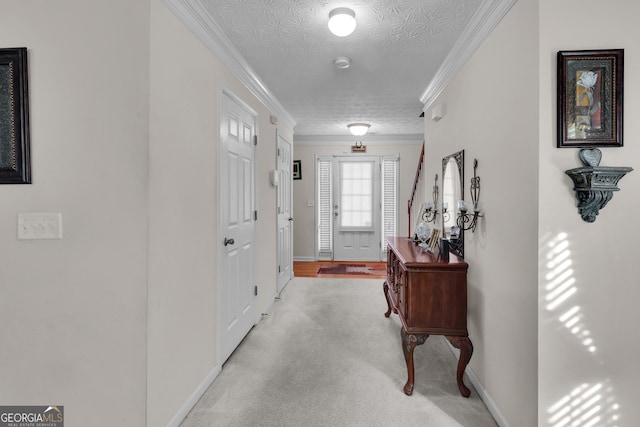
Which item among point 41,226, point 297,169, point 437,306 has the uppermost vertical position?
point 297,169

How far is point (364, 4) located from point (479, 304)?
198 centimetres

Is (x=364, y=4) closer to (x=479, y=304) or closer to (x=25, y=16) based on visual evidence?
(x=25, y=16)

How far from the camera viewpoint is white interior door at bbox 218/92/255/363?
2.42 m

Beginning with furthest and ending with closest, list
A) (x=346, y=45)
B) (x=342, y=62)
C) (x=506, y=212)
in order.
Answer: (x=342, y=62), (x=346, y=45), (x=506, y=212)

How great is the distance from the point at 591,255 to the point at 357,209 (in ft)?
16.1

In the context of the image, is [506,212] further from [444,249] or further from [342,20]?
[342,20]

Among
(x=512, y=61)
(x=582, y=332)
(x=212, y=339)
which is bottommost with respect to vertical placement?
(x=212, y=339)

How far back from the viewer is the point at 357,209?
6.29 m

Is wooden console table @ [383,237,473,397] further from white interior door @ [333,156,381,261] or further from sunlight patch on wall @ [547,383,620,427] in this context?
white interior door @ [333,156,381,261]

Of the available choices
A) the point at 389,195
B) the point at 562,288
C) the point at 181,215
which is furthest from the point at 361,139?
the point at 562,288

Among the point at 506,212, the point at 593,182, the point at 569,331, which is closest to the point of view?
the point at 593,182

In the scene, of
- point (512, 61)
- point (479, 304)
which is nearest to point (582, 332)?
point (479, 304)

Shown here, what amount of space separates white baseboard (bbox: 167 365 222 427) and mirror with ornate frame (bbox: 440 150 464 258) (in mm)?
1978

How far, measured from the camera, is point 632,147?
139 cm
